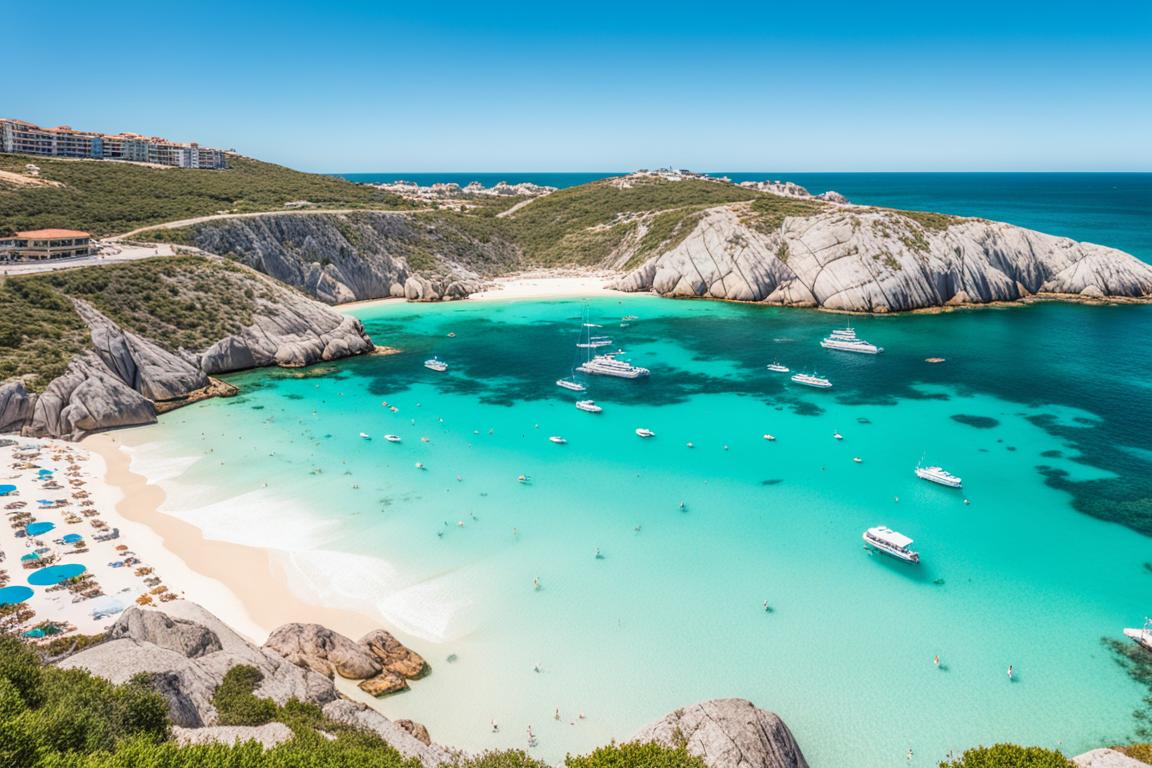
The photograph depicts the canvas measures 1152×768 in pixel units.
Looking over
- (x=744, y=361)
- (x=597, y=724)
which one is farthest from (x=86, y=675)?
(x=744, y=361)

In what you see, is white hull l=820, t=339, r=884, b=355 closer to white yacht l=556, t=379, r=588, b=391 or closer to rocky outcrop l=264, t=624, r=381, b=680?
white yacht l=556, t=379, r=588, b=391

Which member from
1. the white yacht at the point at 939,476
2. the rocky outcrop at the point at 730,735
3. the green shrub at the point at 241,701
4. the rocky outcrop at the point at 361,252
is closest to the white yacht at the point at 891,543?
the white yacht at the point at 939,476

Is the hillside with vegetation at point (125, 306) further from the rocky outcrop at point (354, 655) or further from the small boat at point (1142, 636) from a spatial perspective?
the small boat at point (1142, 636)

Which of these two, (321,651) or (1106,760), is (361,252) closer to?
(321,651)

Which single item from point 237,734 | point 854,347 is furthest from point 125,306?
point 854,347

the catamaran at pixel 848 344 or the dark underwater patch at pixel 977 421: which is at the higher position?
the catamaran at pixel 848 344

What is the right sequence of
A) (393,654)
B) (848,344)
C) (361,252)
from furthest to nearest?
(361,252) → (848,344) → (393,654)
